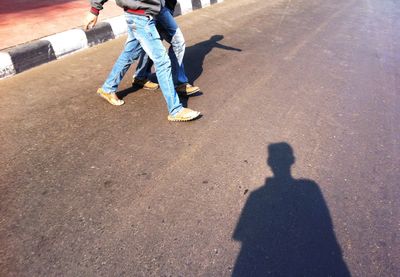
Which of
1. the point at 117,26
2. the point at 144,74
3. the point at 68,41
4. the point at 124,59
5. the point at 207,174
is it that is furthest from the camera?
the point at 117,26

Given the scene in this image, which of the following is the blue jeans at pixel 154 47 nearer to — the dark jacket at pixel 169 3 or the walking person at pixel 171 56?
the walking person at pixel 171 56

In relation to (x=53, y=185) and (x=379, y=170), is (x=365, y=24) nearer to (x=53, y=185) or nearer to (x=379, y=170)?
(x=379, y=170)

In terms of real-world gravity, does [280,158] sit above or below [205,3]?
above

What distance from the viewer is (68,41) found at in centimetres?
565

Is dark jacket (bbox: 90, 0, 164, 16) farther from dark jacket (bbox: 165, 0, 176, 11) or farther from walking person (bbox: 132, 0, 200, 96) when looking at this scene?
dark jacket (bbox: 165, 0, 176, 11)

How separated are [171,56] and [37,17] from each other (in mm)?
3619

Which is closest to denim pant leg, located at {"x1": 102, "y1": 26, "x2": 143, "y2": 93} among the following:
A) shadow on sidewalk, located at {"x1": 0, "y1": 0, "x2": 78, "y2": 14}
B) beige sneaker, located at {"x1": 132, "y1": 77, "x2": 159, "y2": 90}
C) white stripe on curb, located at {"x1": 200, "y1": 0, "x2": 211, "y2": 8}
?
beige sneaker, located at {"x1": 132, "y1": 77, "x2": 159, "y2": 90}

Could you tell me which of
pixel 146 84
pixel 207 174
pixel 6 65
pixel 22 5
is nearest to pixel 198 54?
pixel 146 84

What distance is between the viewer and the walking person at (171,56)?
4000mm

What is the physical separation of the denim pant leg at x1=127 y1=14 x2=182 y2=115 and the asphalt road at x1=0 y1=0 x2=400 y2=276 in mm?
355

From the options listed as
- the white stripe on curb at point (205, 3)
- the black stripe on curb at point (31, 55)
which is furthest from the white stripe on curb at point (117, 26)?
the white stripe on curb at point (205, 3)

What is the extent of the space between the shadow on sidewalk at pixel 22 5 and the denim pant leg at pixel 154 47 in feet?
14.9

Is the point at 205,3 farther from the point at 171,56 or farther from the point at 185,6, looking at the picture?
the point at 171,56

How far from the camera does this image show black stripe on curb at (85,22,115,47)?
608cm
